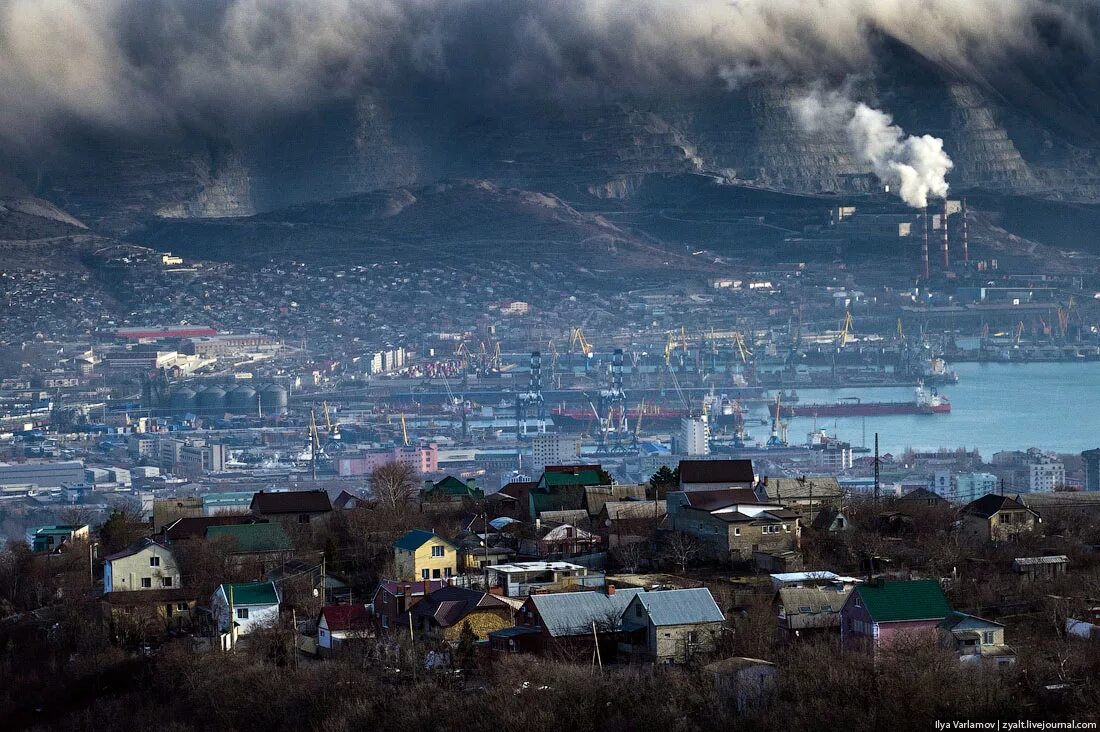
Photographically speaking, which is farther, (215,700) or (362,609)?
(362,609)

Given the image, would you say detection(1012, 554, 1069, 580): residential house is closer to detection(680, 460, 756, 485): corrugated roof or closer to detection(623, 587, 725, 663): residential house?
detection(623, 587, 725, 663): residential house

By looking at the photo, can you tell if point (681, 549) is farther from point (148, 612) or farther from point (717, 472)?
point (148, 612)

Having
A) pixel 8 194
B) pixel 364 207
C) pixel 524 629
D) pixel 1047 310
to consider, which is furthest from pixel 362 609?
pixel 8 194

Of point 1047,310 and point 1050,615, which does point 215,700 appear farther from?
point 1047,310

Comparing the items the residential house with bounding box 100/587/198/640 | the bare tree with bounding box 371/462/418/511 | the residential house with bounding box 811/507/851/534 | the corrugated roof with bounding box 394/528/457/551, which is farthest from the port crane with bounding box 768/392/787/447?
the residential house with bounding box 100/587/198/640

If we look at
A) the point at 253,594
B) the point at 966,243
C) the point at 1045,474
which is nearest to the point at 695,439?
the point at 1045,474

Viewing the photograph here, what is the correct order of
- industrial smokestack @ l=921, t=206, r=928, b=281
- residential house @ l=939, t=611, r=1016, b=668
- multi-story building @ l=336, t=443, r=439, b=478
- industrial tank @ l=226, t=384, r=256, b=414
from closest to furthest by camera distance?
residential house @ l=939, t=611, r=1016, b=668 → multi-story building @ l=336, t=443, r=439, b=478 → industrial tank @ l=226, t=384, r=256, b=414 → industrial smokestack @ l=921, t=206, r=928, b=281

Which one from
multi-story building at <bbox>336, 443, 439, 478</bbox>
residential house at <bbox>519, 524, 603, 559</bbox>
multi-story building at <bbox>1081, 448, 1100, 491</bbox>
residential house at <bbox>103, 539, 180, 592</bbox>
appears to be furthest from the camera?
multi-story building at <bbox>336, 443, 439, 478</bbox>

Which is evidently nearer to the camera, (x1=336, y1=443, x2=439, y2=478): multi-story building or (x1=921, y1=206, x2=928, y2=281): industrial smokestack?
(x1=336, y1=443, x2=439, y2=478): multi-story building
